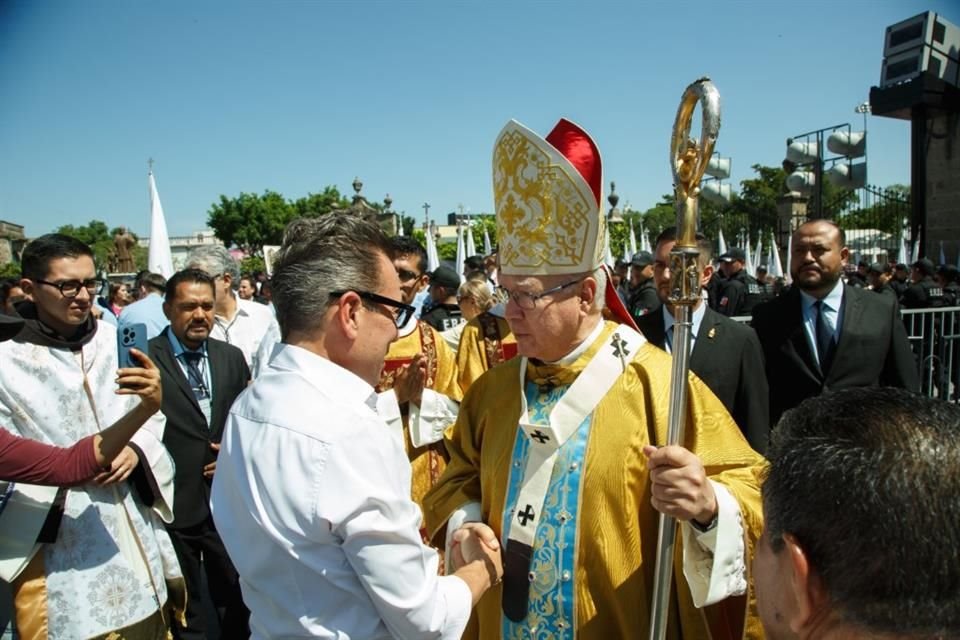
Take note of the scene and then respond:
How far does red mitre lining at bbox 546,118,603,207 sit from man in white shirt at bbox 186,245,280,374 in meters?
3.14

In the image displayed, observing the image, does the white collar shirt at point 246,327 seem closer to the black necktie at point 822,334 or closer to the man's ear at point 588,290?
the man's ear at point 588,290

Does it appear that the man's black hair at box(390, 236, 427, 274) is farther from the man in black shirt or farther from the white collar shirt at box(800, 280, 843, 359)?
the white collar shirt at box(800, 280, 843, 359)

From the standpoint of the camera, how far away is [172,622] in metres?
3.35

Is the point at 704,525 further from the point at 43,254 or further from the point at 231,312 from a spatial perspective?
the point at 231,312

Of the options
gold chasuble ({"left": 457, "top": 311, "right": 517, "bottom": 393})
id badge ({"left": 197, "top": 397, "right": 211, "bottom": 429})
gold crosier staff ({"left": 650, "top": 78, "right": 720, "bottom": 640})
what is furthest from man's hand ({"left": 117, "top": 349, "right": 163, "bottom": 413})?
gold crosier staff ({"left": 650, "top": 78, "right": 720, "bottom": 640})

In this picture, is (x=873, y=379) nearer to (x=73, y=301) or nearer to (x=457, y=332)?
(x=457, y=332)

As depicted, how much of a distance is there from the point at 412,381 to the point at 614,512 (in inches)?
64.3

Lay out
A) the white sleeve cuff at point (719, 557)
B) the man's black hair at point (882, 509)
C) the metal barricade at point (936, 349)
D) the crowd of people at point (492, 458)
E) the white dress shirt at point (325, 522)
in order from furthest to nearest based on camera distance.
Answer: the metal barricade at point (936, 349) < the white sleeve cuff at point (719, 557) < the white dress shirt at point (325, 522) < the crowd of people at point (492, 458) < the man's black hair at point (882, 509)

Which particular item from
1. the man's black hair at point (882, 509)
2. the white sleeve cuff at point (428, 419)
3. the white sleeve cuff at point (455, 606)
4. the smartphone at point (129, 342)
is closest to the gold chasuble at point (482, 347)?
the white sleeve cuff at point (428, 419)

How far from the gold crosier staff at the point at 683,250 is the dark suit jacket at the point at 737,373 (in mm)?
1877

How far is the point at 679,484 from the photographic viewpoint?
1.81 m

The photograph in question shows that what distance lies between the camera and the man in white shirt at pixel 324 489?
1.45 metres

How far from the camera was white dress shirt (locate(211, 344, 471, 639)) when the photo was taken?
4.74 feet

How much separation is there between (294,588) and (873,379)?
3731 millimetres
